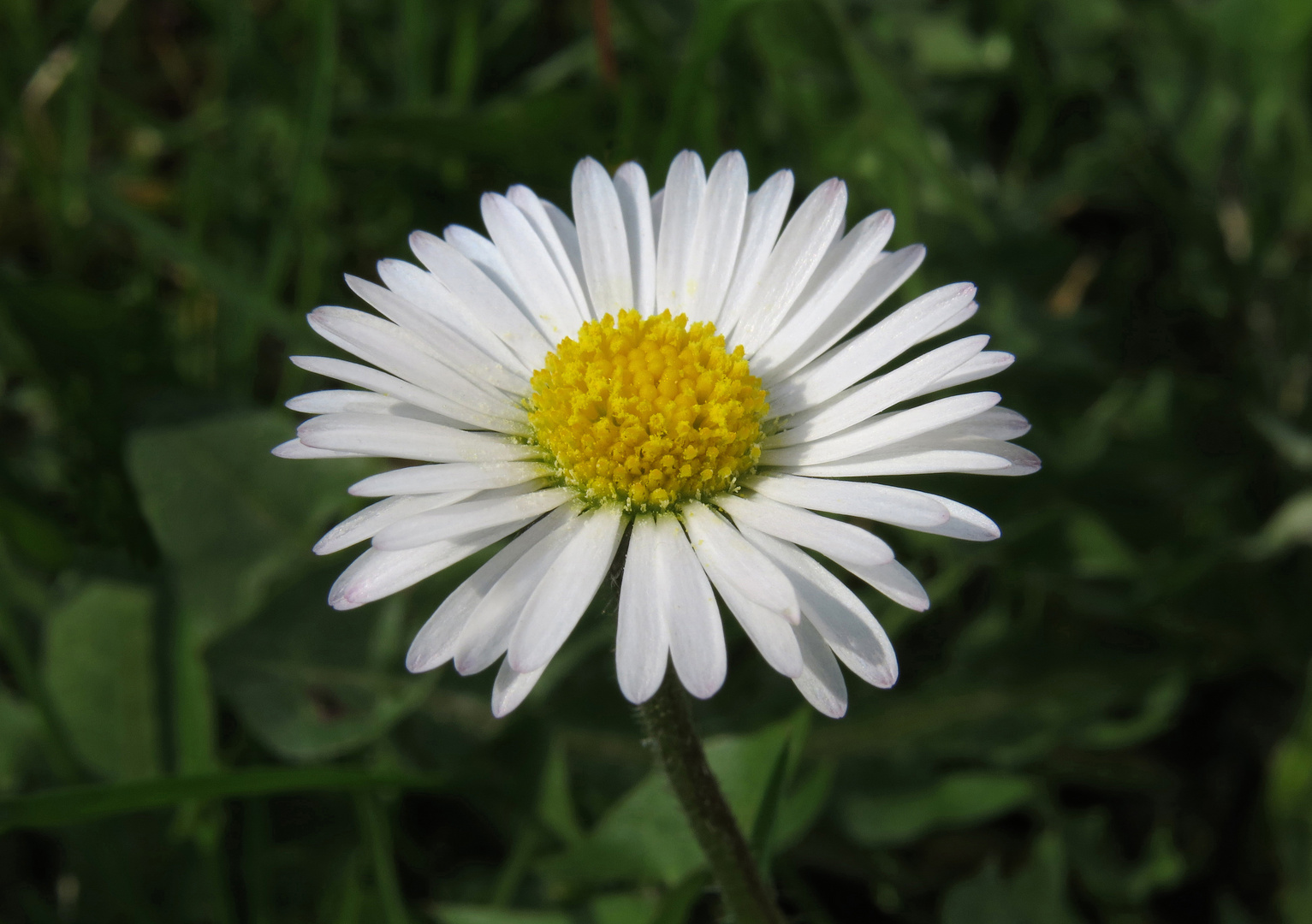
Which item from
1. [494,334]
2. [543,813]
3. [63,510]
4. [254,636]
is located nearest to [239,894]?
[254,636]

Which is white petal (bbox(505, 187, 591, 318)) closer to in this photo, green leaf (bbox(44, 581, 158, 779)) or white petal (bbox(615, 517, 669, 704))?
white petal (bbox(615, 517, 669, 704))

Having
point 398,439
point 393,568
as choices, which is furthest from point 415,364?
point 393,568

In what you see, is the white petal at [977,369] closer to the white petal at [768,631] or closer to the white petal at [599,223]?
the white petal at [768,631]

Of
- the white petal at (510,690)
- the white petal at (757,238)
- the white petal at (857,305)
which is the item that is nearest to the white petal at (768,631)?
the white petal at (510,690)

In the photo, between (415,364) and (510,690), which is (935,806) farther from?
(415,364)

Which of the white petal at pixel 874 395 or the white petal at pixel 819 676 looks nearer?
the white petal at pixel 819 676

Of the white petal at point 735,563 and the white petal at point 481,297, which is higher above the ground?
the white petal at point 481,297
